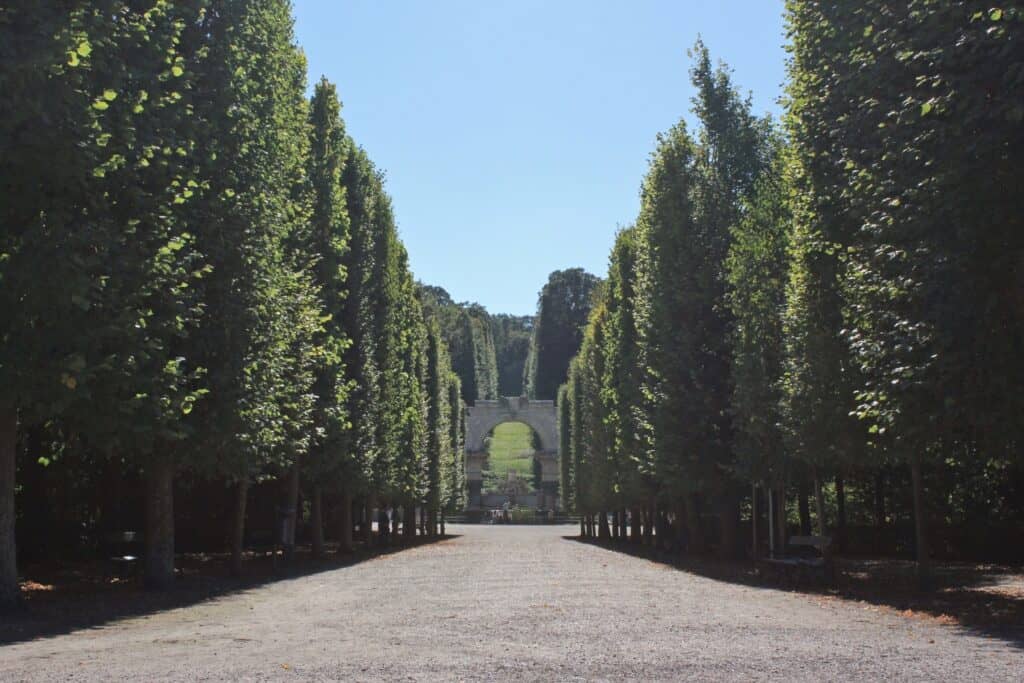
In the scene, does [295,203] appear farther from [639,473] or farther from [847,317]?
[639,473]

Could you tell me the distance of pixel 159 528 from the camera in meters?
19.6

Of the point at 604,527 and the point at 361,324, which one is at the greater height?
the point at 361,324

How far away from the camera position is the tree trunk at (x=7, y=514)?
14.7 m

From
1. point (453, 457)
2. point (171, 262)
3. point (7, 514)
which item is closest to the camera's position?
point (7, 514)

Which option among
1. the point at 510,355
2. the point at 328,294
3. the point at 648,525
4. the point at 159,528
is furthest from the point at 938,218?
the point at 510,355

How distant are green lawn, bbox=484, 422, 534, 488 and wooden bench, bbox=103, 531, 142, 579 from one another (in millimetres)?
89427

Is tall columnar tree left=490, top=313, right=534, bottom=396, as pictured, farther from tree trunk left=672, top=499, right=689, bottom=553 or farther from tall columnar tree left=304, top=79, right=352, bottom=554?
tall columnar tree left=304, top=79, right=352, bottom=554

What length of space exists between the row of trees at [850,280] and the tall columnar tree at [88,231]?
10216 millimetres

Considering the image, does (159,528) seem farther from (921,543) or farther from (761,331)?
(761,331)

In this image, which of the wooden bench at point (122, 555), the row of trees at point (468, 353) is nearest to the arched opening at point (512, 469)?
the row of trees at point (468, 353)

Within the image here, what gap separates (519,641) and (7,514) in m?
8.13

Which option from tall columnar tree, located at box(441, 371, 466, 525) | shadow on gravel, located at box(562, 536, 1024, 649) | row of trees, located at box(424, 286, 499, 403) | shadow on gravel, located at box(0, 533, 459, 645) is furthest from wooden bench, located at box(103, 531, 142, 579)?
row of trees, located at box(424, 286, 499, 403)

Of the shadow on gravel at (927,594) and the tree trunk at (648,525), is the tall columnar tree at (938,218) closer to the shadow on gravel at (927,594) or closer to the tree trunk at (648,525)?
the shadow on gravel at (927,594)

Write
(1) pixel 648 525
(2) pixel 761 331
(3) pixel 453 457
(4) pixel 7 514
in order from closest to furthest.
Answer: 1. (4) pixel 7 514
2. (2) pixel 761 331
3. (1) pixel 648 525
4. (3) pixel 453 457
